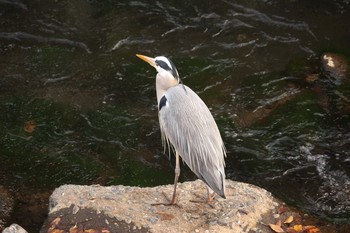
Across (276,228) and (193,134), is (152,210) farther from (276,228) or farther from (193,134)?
(276,228)

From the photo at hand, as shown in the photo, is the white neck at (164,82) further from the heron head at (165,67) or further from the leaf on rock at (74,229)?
the leaf on rock at (74,229)

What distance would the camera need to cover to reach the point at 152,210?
533 cm

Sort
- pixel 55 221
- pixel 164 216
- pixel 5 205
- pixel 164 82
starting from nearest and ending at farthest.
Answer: pixel 55 221, pixel 164 216, pixel 164 82, pixel 5 205

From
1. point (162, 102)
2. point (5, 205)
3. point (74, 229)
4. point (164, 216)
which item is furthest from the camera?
point (5, 205)

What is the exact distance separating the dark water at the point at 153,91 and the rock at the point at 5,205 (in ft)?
0.35

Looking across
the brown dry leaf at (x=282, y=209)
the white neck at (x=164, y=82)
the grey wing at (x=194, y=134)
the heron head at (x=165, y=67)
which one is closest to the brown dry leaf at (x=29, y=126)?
the white neck at (x=164, y=82)

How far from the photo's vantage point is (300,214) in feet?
19.6

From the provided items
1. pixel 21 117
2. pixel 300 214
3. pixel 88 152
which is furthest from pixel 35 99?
pixel 300 214

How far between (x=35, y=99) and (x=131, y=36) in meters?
1.90

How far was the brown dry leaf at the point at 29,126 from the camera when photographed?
7.12 meters

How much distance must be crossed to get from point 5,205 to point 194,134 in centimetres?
235

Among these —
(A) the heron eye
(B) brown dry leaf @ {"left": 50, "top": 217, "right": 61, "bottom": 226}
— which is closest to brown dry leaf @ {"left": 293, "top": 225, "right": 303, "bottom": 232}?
(A) the heron eye

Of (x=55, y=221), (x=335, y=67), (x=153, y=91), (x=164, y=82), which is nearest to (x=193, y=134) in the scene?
(x=164, y=82)

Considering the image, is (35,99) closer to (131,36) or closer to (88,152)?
(88,152)
